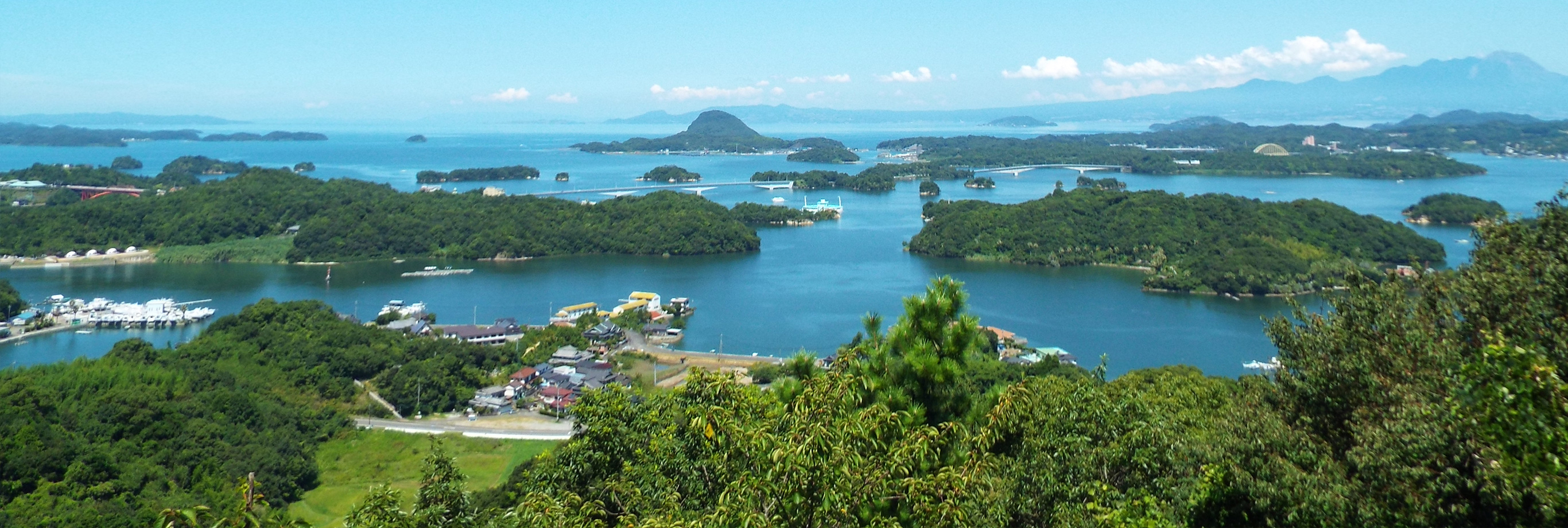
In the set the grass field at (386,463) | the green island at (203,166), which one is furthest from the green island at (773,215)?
the green island at (203,166)

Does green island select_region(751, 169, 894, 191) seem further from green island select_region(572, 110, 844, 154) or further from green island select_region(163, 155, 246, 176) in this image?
green island select_region(163, 155, 246, 176)

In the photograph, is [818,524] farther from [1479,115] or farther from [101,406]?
[1479,115]

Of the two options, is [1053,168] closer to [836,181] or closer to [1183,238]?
[836,181]

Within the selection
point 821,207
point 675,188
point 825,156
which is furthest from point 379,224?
point 825,156

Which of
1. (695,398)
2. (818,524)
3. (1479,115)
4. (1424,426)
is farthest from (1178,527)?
(1479,115)

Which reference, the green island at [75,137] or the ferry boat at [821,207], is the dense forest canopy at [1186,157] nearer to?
the ferry boat at [821,207]

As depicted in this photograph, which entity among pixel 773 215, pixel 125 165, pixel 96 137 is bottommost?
pixel 773 215
